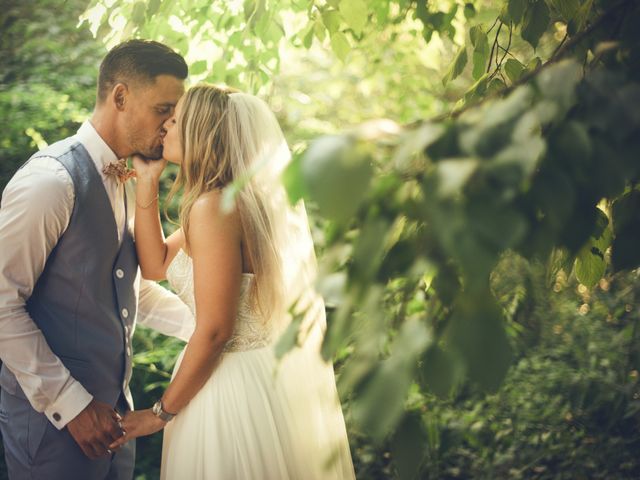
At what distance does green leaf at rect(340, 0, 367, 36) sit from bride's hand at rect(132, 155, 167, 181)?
87 centimetres

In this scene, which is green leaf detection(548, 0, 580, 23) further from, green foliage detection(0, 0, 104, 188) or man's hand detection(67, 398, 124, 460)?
green foliage detection(0, 0, 104, 188)

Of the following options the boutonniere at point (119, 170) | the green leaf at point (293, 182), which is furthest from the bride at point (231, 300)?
the green leaf at point (293, 182)

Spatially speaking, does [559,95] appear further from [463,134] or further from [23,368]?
[23,368]

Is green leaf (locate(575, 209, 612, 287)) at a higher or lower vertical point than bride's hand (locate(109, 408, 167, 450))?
higher

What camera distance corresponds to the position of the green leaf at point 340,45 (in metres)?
2.72

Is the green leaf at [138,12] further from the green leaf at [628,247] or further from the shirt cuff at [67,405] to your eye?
the green leaf at [628,247]

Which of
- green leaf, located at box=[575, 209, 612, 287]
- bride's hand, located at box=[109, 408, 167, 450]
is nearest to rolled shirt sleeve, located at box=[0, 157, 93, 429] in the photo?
bride's hand, located at box=[109, 408, 167, 450]

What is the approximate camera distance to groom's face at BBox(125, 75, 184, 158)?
8.41ft

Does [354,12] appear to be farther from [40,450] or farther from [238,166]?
[40,450]

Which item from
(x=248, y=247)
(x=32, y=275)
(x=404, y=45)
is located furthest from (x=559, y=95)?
(x=404, y=45)

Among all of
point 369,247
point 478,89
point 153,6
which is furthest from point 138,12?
point 369,247

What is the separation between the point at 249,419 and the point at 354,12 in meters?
1.46

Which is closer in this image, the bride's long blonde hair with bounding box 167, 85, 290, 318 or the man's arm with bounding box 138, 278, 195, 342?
the bride's long blonde hair with bounding box 167, 85, 290, 318

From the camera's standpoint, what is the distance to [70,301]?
7.43 ft
